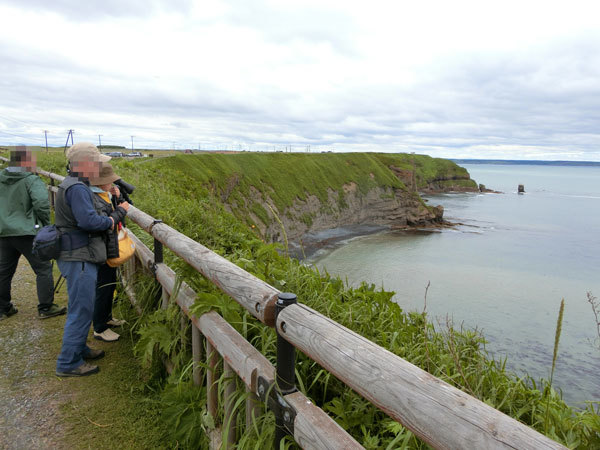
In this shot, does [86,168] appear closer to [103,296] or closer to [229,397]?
[103,296]

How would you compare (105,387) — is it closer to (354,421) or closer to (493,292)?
(354,421)

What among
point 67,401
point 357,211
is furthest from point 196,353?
point 357,211

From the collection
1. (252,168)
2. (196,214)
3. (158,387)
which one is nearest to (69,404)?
(158,387)

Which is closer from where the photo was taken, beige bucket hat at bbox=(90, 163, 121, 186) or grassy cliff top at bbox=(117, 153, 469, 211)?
beige bucket hat at bbox=(90, 163, 121, 186)

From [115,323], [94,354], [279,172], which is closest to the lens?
[94,354]

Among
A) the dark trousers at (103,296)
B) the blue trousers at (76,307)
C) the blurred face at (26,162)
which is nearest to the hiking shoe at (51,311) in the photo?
the dark trousers at (103,296)

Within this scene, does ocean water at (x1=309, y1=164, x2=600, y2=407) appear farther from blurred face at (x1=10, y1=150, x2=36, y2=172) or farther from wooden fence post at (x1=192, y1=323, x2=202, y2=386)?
blurred face at (x1=10, y1=150, x2=36, y2=172)

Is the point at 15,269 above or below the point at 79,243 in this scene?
below

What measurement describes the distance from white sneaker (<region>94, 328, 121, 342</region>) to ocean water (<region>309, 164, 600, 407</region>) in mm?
3639

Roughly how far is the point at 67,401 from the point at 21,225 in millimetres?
2648

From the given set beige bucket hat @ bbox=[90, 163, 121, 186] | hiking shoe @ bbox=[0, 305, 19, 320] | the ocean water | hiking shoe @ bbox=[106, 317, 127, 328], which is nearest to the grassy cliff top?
the ocean water

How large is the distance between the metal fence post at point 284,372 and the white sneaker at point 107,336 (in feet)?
11.2

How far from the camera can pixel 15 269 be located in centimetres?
547

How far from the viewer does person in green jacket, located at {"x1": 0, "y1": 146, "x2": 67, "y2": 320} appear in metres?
5.20
